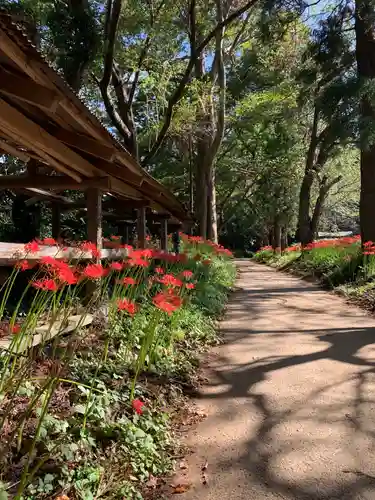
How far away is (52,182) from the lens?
5844mm

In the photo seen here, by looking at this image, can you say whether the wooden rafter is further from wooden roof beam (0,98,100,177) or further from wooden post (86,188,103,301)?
wooden post (86,188,103,301)

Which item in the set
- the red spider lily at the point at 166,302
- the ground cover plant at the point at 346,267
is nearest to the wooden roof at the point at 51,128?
the red spider lily at the point at 166,302

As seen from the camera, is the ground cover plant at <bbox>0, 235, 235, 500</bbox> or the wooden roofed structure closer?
the ground cover plant at <bbox>0, 235, 235, 500</bbox>

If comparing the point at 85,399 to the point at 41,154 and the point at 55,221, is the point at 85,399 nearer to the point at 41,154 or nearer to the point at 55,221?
the point at 41,154

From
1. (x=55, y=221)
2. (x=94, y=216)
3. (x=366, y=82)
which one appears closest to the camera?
(x=94, y=216)

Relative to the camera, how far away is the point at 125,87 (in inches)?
519

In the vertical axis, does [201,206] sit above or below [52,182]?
above

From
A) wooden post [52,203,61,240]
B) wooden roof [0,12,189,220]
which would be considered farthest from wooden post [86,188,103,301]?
wooden post [52,203,61,240]

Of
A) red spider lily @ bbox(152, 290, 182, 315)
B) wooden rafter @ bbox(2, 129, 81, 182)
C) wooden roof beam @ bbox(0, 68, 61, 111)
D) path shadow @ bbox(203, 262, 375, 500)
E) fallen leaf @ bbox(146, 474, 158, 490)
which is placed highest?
wooden roof beam @ bbox(0, 68, 61, 111)

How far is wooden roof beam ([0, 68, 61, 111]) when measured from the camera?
3078mm

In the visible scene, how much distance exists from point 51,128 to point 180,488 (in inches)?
139

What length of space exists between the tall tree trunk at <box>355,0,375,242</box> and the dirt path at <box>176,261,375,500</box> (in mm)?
5041

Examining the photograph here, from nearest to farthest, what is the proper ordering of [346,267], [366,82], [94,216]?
1. [94,216]
2. [366,82]
3. [346,267]

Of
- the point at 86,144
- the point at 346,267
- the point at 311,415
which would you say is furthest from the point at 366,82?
the point at 311,415
